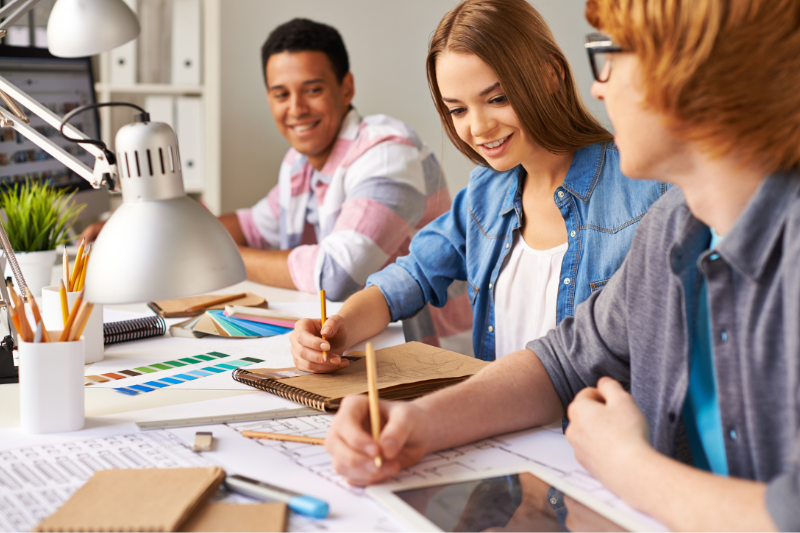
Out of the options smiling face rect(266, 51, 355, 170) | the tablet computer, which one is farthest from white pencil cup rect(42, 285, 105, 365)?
smiling face rect(266, 51, 355, 170)

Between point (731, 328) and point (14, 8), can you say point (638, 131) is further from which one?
point (14, 8)

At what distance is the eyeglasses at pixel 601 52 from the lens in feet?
2.35

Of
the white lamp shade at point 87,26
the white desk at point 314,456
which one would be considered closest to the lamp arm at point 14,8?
the white lamp shade at point 87,26

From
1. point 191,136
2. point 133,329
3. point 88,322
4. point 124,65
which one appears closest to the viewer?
point 88,322

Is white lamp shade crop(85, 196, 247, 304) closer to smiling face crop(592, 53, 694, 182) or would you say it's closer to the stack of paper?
smiling face crop(592, 53, 694, 182)

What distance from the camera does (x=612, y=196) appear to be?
125cm

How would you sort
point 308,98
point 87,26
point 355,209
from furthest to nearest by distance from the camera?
Answer: point 308,98, point 355,209, point 87,26

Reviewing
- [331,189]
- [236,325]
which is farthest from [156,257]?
[331,189]

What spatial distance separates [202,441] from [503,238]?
76cm

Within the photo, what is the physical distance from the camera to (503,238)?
1.35 meters

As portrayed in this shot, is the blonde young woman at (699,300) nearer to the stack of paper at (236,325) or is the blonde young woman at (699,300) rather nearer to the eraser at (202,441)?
the eraser at (202,441)

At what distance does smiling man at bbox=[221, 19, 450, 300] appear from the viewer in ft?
5.96

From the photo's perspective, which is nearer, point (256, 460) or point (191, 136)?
point (256, 460)

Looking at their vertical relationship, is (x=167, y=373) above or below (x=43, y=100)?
below
